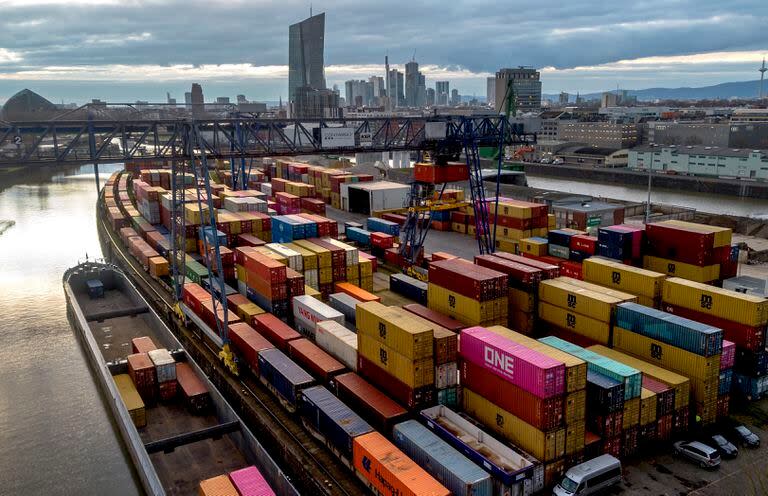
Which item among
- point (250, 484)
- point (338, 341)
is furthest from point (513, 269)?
point (250, 484)

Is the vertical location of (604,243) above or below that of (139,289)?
above

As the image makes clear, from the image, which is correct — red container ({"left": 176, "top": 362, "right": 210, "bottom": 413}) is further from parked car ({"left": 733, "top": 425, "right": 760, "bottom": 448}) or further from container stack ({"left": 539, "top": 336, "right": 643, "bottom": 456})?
parked car ({"left": 733, "top": 425, "right": 760, "bottom": 448})

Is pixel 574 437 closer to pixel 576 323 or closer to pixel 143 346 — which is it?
pixel 576 323

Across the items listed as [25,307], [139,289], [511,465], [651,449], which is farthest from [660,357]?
[25,307]

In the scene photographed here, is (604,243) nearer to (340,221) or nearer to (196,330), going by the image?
(196,330)

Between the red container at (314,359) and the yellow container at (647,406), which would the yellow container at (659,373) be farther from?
the red container at (314,359)

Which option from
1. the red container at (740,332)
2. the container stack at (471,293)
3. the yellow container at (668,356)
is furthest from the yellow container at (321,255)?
the red container at (740,332)
